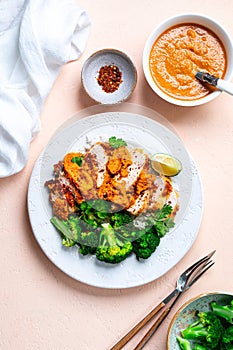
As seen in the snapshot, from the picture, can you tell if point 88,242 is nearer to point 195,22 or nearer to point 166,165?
point 166,165

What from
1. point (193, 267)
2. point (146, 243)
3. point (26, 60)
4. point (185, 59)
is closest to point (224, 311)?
point (193, 267)

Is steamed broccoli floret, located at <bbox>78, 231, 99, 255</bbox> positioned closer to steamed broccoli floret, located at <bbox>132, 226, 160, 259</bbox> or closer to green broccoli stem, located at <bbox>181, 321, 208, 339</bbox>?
steamed broccoli floret, located at <bbox>132, 226, 160, 259</bbox>

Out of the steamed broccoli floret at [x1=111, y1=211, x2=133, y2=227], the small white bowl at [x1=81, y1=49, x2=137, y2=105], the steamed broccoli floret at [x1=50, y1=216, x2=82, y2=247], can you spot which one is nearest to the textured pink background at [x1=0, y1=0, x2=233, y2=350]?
the small white bowl at [x1=81, y1=49, x2=137, y2=105]

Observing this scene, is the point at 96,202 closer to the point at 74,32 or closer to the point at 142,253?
the point at 142,253

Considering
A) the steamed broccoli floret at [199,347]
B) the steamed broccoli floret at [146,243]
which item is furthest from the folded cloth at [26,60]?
the steamed broccoli floret at [199,347]

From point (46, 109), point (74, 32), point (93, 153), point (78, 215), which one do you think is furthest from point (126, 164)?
point (74, 32)
